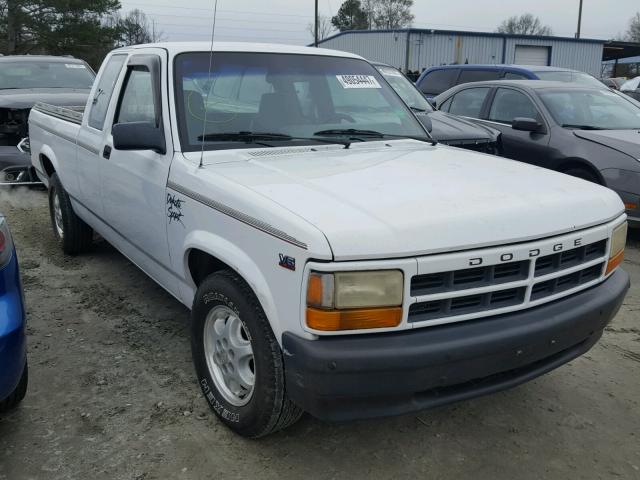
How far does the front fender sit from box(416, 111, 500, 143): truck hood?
4.08 m

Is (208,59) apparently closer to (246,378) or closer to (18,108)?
(246,378)

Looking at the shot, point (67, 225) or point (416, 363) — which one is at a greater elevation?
point (416, 363)

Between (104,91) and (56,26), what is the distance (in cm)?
3733

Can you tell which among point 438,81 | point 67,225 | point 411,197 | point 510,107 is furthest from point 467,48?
point 411,197

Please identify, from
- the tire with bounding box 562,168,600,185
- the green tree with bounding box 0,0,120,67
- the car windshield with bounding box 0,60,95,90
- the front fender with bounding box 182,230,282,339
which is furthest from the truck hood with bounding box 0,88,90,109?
the green tree with bounding box 0,0,120,67

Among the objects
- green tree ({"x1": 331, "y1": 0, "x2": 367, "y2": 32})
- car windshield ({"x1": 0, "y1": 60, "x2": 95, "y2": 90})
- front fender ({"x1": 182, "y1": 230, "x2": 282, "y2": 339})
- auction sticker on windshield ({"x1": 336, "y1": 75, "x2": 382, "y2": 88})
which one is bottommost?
front fender ({"x1": 182, "y1": 230, "x2": 282, "y2": 339})

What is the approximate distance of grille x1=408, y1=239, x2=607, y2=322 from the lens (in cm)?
233

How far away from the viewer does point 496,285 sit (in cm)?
242

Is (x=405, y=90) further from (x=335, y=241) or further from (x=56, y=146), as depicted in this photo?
(x=335, y=241)

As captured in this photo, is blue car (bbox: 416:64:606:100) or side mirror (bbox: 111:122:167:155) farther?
blue car (bbox: 416:64:606:100)

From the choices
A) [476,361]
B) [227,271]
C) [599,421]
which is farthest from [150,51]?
[599,421]

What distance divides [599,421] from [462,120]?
5.20 metres

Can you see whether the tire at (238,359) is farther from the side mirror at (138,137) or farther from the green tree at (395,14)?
the green tree at (395,14)

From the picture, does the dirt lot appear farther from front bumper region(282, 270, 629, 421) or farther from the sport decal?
the sport decal
